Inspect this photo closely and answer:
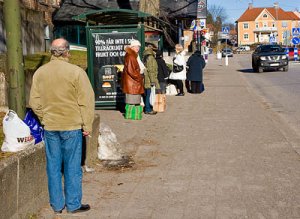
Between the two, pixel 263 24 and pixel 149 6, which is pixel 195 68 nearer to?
pixel 149 6

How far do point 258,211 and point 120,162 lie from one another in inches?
114

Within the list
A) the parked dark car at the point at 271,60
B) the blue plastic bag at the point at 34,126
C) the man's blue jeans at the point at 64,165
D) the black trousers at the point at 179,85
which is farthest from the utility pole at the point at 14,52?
the parked dark car at the point at 271,60

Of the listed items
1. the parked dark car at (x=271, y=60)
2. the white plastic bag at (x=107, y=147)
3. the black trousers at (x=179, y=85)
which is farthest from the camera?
the parked dark car at (x=271, y=60)

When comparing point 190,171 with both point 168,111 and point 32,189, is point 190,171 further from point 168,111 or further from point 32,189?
point 168,111

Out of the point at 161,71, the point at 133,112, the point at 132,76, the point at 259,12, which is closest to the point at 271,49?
the point at 161,71

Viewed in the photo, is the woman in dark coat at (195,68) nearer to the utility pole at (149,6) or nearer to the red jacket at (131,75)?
the utility pole at (149,6)

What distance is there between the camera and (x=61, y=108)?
17.8 ft

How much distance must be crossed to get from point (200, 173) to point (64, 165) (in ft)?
7.76

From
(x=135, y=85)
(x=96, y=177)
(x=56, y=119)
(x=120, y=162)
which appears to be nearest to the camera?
(x=56, y=119)

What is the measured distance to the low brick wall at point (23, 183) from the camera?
4766mm

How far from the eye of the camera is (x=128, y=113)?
12.5 m

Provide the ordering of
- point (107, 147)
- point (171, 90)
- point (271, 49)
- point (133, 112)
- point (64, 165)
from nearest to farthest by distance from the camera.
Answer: point (64, 165) < point (107, 147) < point (133, 112) < point (171, 90) < point (271, 49)

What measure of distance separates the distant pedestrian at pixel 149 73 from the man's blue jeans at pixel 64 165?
24.7ft

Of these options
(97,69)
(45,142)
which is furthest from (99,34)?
(45,142)
